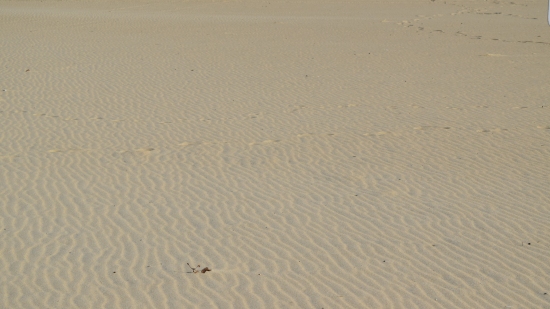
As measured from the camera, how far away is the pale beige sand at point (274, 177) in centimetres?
553

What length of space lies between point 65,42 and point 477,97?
44.3ft


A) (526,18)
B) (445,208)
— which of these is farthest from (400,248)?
(526,18)

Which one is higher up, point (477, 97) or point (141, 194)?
point (141, 194)

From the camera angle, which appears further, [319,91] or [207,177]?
[319,91]

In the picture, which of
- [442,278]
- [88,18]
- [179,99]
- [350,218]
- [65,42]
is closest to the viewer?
[442,278]

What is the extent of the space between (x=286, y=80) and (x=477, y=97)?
447 cm

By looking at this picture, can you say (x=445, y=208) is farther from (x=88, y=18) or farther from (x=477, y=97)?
(x=88, y=18)

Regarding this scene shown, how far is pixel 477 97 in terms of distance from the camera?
14.1m

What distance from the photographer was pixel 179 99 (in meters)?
14.0

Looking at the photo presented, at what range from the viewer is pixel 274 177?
8648 millimetres

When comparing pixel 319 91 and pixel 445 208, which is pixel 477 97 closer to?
pixel 319 91

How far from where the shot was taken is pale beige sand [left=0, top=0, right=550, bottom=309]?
18.1 feet

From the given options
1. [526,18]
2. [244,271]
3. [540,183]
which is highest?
[244,271]

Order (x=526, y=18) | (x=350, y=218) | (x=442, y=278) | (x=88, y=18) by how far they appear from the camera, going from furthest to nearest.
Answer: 1. (x=526, y=18)
2. (x=88, y=18)
3. (x=350, y=218)
4. (x=442, y=278)
